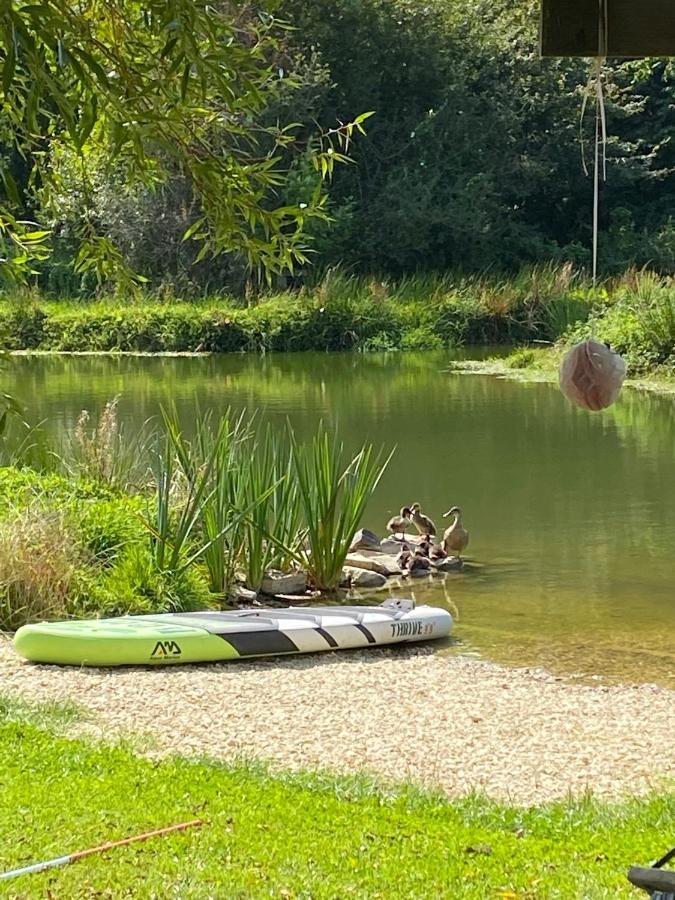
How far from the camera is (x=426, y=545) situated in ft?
36.2

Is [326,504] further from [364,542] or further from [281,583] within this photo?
[364,542]

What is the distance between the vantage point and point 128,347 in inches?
1229

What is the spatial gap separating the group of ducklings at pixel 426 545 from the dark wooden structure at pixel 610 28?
7784 millimetres

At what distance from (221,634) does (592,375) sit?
13.8ft

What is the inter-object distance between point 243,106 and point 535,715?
3.85m

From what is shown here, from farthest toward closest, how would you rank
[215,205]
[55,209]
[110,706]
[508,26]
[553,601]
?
[508,26]
[553,601]
[110,706]
[55,209]
[215,205]

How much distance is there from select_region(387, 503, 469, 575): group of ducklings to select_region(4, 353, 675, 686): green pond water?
0.24 meters

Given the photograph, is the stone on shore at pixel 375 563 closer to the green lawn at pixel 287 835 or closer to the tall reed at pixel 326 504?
the tall reed at pixel 326 504

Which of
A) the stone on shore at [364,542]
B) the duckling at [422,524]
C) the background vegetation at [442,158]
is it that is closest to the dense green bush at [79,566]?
the stone on shore at [364,542]

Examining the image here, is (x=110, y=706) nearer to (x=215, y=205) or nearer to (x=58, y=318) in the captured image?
(x=215, y=205)

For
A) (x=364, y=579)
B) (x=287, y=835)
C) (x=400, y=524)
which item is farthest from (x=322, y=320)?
(x=287, y=835)

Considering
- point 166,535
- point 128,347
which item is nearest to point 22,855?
point 166,535

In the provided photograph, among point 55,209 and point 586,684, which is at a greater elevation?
point 55,209

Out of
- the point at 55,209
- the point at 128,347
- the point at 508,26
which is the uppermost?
the point at 508,26
